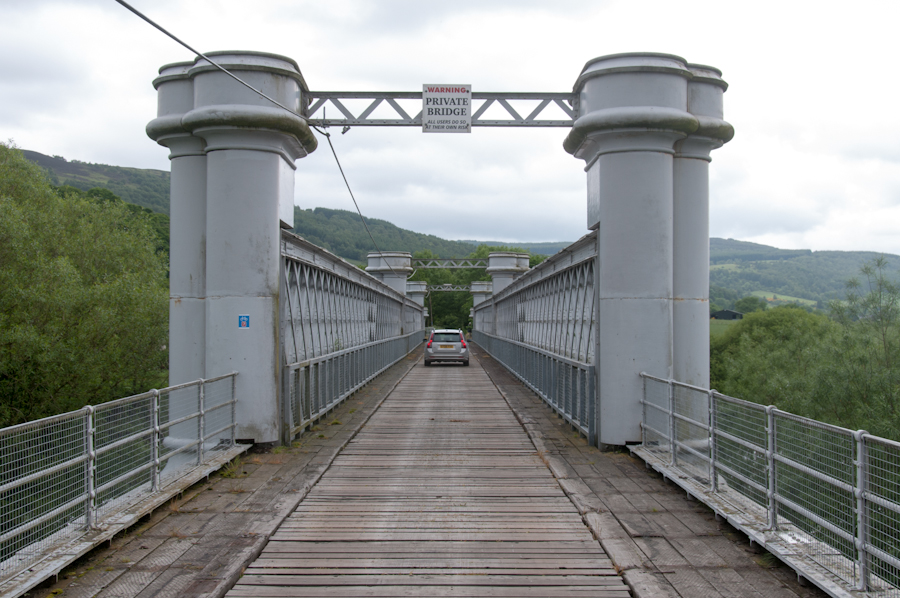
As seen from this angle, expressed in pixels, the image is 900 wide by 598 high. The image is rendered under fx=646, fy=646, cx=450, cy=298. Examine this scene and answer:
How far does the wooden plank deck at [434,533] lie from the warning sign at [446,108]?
4.96m

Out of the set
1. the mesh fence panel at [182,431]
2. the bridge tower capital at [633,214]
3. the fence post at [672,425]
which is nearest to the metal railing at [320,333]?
the mesh fence panel at [182,431]

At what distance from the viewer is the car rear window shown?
27.7 meters

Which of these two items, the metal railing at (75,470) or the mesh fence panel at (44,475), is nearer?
the mesh fence panel at (44,475)

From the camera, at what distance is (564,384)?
11898 mm

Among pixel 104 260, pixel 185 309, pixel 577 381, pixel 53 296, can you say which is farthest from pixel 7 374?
pixel 577 381

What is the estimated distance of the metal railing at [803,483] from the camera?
396 centimetres

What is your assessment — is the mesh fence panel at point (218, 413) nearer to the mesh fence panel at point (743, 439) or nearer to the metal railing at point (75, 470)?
the metal railing at point (75, 470)

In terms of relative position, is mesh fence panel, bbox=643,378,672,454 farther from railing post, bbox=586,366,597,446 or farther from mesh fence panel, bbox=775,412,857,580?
mesh fence panel, bbox=775,412,857,580

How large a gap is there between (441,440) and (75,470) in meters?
5.79

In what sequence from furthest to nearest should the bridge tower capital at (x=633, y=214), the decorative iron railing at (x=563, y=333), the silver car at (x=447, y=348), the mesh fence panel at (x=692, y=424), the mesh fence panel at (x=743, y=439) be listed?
the silver car at (x=447, y=348) → the decorative iron railing at (x=563, y=333) → the bridge tower capital at (x=633, y=214) → the mesh fence panel at (x=692, y=424) → the mesh fence panel at (x=743, y=439)

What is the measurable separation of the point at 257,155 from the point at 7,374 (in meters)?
13.9

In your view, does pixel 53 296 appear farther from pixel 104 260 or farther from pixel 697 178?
pixel 697 178

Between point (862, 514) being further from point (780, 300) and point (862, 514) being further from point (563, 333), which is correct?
point (780, 300)

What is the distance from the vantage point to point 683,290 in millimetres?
9906
